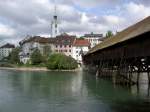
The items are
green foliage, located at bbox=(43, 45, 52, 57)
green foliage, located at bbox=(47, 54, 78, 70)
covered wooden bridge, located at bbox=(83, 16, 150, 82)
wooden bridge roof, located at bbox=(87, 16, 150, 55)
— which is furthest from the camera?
green foliage, located at bbox=(43, 45, 52, 57)

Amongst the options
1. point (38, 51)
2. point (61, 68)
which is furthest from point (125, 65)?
point (38, 51)

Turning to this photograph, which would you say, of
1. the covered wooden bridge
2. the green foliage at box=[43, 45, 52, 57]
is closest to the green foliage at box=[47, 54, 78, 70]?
the green foliage at box=[43, 45, 52, 57]

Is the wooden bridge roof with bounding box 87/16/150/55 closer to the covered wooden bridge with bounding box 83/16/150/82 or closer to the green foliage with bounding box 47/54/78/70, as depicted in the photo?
the covered wooden bridge with bounding box 83/16/150/82

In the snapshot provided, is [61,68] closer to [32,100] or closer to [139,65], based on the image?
[139,65]

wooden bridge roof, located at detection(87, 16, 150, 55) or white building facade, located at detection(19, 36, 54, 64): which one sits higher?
white building facade, located at detection(19, 36, 54, 64)

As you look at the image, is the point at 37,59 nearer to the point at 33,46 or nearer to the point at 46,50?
the point at 46,50

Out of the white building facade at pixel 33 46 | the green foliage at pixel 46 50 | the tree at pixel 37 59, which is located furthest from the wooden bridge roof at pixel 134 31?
the white building facade at pixel 33 46

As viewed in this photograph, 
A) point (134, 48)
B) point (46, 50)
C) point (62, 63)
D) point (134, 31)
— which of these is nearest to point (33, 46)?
point (46, 50)

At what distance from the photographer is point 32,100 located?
88.2 feet

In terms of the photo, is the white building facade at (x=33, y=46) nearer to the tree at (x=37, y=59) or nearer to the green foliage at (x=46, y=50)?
the green foliage at (x=46, y=50)

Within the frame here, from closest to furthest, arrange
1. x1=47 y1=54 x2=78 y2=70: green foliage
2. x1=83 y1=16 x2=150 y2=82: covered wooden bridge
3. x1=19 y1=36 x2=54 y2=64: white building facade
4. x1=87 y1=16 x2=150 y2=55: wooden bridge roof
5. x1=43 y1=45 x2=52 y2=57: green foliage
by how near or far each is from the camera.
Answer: x1=83 y1=16 x2=150 y2=82: covered wooden bridge, x1=87 y1=16 x2=150 y2=55: wooden bridge roof, x1=47 y1=54 x2=78 y2=70: green foliage, x1=43 y1=45 x2=52 y2=57: green foliage, x1=19 y1=36 x2=54 y2=64: white building facade

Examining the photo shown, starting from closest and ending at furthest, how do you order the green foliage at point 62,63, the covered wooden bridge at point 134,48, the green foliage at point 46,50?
1. the covered wooden bridge at point 134,48
2. the green foliage at point 62,63
3. the green foliage at point 46,50

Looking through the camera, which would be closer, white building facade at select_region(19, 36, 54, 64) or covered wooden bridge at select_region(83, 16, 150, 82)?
covered wooden bridge at select_region(83, 16, 150, 82)

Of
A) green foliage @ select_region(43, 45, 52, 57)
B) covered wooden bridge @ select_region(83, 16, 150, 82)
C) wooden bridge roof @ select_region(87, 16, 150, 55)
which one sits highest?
green foliage @ select_region(43, 45, 52, 57)
